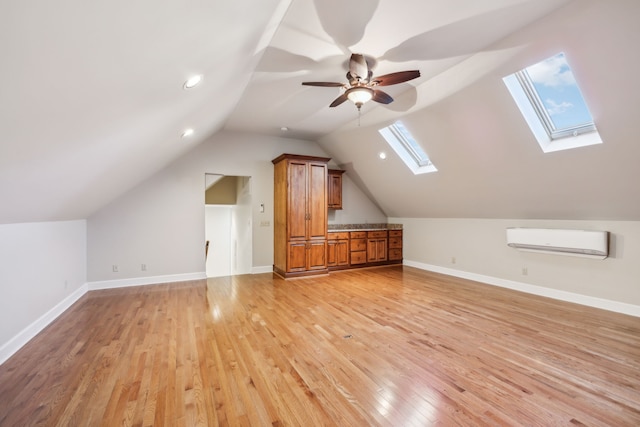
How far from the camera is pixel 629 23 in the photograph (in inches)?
86.8

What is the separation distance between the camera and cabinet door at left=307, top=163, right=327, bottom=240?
5691mm

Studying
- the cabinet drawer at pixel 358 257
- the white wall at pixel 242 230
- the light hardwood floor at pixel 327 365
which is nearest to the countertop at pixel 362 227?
the cabinet drawer at pixel 358 257

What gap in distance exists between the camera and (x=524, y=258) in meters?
4.61

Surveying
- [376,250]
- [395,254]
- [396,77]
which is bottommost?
[395,254]

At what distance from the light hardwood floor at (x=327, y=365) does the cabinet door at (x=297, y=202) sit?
1.70 m

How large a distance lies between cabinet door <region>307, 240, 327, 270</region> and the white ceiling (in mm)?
2357

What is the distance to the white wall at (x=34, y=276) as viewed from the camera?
8.43 ft

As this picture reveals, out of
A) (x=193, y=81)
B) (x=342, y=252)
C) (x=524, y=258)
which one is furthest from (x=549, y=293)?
(x=193, y=81)

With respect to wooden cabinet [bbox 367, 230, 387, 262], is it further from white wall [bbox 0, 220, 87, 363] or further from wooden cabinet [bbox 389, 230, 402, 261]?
white wall [bbox 0, 220, 87, 363]

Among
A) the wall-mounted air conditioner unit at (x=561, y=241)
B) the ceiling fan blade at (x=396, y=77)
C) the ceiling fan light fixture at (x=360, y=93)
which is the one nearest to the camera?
the ceiling fan blade at (x=396, y=77)

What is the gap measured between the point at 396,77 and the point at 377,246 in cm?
436

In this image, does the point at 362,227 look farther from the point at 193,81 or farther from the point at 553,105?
the point at 193,81

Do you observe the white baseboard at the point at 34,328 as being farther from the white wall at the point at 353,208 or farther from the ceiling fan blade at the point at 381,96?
the white wall at the point at 353,208

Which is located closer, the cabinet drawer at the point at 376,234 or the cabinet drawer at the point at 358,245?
the cabinet drawer at the point at 358,245
